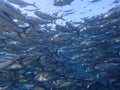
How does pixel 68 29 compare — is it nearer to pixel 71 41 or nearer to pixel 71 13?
pixel 71 13

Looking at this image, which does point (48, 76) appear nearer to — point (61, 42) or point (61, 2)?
point (61, 42)

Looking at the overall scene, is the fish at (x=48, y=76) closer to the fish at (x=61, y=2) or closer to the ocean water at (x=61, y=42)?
the ocean water at (x=61, y=42)

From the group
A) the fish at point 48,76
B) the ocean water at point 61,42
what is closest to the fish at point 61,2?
the ocean water at point 61,42

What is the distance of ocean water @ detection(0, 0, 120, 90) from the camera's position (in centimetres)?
1329

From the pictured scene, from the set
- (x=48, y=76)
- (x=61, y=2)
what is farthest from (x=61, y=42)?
(x=61, y=2)

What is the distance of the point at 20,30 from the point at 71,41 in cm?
1059

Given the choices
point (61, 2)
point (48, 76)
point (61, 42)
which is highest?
point (61, 2)

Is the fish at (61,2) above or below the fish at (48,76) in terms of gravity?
above

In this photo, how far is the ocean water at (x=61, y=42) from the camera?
43.6 feet

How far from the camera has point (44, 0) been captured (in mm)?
14367

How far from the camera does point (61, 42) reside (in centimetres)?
1476

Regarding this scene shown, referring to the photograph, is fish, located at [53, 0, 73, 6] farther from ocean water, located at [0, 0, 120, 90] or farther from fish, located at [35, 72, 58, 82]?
fish, located at [35, 72, 58, 82]

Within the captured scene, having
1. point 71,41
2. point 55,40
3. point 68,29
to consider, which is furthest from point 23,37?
point 71,41

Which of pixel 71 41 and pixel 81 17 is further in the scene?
pixel 71 41
